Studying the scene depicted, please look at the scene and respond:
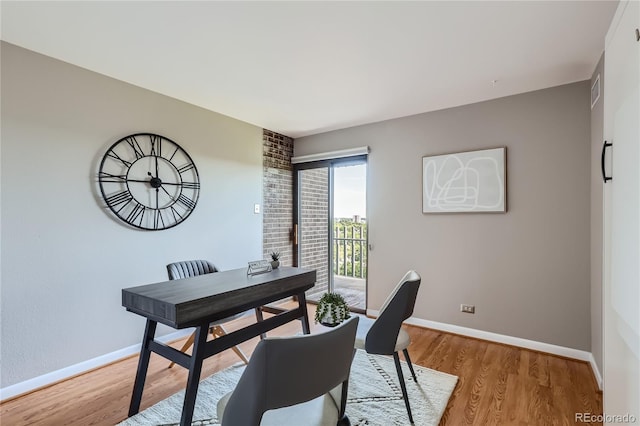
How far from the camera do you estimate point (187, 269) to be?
2713 mm

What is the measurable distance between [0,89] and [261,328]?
2.47 m

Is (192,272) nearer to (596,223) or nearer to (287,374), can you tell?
(287,374)

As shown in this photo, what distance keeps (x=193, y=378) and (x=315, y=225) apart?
9.87 ft

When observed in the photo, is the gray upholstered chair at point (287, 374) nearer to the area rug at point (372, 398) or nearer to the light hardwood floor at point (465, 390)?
the area rug at point (372, 398)

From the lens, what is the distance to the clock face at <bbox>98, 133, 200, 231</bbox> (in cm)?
268

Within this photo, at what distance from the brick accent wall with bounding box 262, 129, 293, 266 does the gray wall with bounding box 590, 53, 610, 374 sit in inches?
136

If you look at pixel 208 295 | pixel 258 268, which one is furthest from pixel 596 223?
pixel 208 295

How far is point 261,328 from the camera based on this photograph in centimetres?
207

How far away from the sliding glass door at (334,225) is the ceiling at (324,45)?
1.34 m

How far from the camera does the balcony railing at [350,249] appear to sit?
13.5ft

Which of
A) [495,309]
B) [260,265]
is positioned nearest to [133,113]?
[260,265]

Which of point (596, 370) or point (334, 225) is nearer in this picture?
point (596, 370)

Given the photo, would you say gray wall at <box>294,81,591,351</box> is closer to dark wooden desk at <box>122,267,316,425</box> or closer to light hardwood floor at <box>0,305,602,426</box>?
light hardwood floor at <box>0,305,602,426</box>

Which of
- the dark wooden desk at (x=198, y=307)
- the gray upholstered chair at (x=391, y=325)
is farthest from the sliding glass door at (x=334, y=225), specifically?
the gray upholstered chair at (x=391, y=325)
